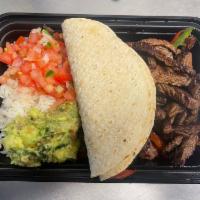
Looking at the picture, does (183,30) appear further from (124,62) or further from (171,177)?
(171,177)

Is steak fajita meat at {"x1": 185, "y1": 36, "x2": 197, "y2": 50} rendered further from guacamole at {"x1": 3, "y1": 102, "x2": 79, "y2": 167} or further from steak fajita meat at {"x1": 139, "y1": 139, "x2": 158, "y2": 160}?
guacamole at {"x1": 3, "y1": 102, "x2": 79, "y2": 167}

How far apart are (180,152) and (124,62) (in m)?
0.68

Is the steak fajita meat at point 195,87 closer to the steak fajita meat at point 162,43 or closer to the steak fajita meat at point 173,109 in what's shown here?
the steak fajita meat at point 173,109

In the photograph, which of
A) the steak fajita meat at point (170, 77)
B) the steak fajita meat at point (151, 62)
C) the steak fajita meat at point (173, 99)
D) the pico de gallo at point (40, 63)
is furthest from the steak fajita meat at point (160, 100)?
the pico de gallo at point (40, 63)

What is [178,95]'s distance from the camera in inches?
92.9

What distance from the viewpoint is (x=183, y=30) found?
8.70 ft

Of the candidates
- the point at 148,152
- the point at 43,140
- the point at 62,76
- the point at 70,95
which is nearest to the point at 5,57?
the point at 62,76

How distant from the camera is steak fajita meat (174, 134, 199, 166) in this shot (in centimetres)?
226

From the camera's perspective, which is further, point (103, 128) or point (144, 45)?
point (144, 45)

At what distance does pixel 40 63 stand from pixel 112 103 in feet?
2.53

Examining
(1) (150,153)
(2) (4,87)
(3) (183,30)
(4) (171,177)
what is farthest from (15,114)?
(3) (183,30)

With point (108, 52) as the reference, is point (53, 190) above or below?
below

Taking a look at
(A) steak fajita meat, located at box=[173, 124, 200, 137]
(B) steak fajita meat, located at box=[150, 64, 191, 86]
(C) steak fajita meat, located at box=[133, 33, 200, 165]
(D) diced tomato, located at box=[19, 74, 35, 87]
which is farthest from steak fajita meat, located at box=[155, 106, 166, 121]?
(D) diced tomato, located at box=[19, 74, 35, 87]

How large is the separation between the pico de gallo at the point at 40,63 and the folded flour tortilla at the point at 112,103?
1.00 ft
